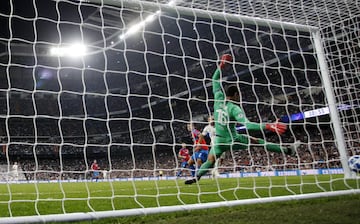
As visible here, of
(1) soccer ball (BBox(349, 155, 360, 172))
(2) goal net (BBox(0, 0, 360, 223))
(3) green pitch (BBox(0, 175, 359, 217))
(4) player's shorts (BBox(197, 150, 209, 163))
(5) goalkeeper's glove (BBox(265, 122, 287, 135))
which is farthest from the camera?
(2) goal net (BBox(0, 0, 360, 223))

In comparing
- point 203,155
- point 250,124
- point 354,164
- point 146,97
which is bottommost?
point 354,164

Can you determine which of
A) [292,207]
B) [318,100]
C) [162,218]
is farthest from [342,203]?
[318,100]

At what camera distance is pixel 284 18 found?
4605 mm

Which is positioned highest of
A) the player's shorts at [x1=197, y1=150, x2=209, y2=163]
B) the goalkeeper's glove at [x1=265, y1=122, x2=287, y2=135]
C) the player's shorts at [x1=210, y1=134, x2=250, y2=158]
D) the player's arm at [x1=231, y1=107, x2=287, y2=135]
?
the player's arm at [x1=231, y1=107, x2=287, y2=135]

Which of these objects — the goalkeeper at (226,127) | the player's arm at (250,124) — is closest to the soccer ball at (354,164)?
the goalkeeper at (226,127)

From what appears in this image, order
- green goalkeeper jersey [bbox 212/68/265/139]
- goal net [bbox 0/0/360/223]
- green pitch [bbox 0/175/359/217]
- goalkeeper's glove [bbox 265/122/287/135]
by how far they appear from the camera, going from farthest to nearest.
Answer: goal net [bbox 0/0/360/223], green goalkeeper jersey [bbox 212/68/265/139], goalkeeper's glove [bbox 265/122/287/135], green pitch [bbox 0/175/359/217]

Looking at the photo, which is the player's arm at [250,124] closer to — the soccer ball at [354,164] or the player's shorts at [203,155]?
the soccer ball at [354,164]

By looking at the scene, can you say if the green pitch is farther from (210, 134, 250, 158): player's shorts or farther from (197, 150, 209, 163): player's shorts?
(197, 150, 209, 163): player's shorts

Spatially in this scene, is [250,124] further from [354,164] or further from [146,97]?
[146,97]

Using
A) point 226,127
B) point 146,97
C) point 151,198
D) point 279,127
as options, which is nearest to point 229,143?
point 226,127

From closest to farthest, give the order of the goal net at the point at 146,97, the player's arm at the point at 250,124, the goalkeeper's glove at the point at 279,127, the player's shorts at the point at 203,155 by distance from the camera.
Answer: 1. the goalkeeper's glove at the point at 279,127
2. the player's arm at the point at 250,124
3. the player's shorts at the point at 203,155
4. the goal net at the point at 146,97

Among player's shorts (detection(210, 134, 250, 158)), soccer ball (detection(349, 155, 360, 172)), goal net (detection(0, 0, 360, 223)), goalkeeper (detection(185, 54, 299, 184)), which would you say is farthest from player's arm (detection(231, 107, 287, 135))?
goal net (detection(0, 0, 360, 223))

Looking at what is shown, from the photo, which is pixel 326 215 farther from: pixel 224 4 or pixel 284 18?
pixel 284 18

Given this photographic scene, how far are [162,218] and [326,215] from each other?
3.17 feet
